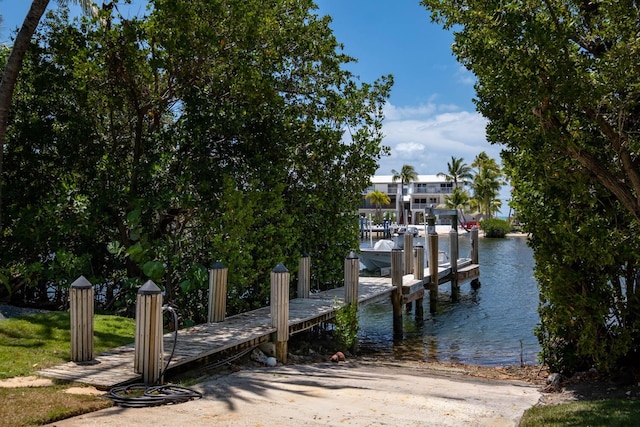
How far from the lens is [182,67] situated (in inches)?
507

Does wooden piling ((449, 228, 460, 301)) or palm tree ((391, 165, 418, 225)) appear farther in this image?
palm tree ((391, 165, 418, 225))

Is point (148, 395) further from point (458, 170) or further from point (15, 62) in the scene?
point (458, 170)

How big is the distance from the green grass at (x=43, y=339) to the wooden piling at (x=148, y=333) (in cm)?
148

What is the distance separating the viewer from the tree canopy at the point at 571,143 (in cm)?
735

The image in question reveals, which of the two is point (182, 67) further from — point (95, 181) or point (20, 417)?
point (20, 417)

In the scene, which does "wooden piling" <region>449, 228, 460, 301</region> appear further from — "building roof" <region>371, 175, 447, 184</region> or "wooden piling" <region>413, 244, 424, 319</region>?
"building roof" <region>371, 175, 447, 184</region>

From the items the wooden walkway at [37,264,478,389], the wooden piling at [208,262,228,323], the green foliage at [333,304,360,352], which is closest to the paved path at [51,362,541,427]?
the wooden walkway at [37,264,478,389]

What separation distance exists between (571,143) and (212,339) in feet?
22.0

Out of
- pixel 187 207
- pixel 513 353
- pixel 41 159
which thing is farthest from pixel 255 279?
pixel 513 353

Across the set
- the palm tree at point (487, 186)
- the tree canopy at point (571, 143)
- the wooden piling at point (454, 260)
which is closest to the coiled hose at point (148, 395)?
the tree canopy at point (571, 143)

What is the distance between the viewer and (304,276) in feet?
52.0

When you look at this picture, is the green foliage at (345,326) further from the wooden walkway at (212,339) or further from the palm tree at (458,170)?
the palm tree at (458,170)

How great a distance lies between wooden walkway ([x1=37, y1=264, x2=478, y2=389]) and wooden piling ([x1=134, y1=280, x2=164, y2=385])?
158 mm

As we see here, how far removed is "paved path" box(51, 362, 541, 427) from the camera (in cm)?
638
